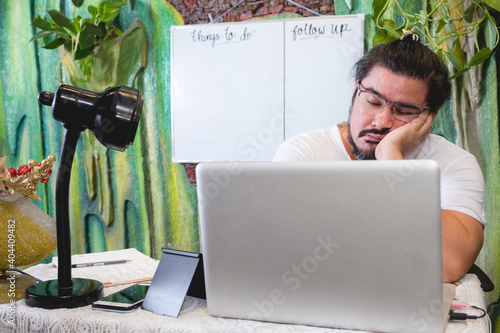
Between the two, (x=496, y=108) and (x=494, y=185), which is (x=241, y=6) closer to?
(x=496, y=108)

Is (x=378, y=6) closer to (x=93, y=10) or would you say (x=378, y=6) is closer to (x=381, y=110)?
(x=381, y=110)

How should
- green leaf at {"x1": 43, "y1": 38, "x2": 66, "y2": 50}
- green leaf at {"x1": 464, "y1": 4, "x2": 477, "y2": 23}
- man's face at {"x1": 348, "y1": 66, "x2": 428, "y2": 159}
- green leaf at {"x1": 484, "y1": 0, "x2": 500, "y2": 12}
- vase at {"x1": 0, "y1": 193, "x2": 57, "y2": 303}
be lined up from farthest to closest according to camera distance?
green leaf at {"x1": 43, "y1": 38, "x2": 66, "y2": 50}
green leaf at {"x1": 464, "y1": 4, "x2": 477, "y2": 23}
green leaf at {"x1": 484, "y1": 0, "x2": 500, "y2": 12}
man's face at {"x1": 348, "y1": 66, "x2": 428, "y2": 159}
vase at {"x1": 0, "y1": 193, "x2": 57, "y2": 303}

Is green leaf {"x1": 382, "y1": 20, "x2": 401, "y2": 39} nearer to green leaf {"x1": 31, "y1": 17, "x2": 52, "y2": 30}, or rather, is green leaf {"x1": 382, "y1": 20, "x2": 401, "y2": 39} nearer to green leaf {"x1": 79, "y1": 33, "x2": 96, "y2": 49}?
green leaf {"x1": 79, "y1": 33, "x2": 96, "y2": 49}

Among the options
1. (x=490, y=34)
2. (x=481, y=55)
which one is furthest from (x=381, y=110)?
(x=490, y=34)

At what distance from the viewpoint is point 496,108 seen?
7.30ft

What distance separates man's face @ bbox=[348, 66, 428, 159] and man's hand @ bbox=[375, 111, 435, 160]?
0.16 ft

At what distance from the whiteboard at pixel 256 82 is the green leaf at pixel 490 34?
0.59 metres

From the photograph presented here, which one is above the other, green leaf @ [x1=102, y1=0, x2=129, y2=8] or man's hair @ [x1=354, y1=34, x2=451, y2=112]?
green leaf @ [x1=102, y1=0, x2=129, y2=8]

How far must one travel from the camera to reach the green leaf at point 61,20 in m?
2.52

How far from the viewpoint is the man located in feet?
4.65

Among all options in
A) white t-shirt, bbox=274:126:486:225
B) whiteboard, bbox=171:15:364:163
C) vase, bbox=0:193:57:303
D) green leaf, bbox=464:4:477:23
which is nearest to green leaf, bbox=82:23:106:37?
whiteboard, bbox=171:15:364:163

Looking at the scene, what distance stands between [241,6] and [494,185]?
1.62 m

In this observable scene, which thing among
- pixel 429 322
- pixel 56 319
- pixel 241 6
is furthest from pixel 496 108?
pixel 56 319

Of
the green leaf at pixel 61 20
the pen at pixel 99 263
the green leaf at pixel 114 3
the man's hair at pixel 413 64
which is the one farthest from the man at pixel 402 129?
the green leaf at pixel 61 20
